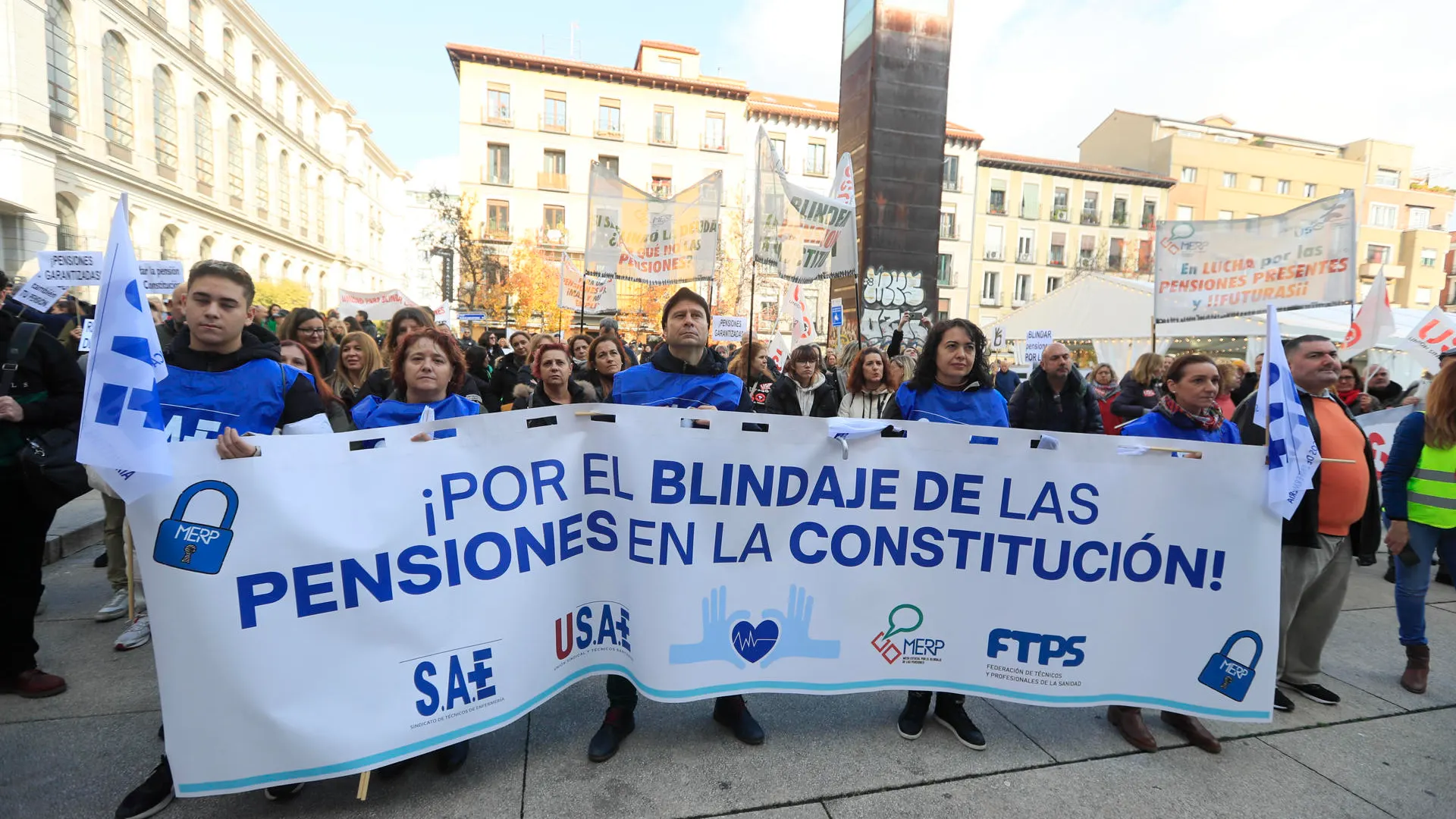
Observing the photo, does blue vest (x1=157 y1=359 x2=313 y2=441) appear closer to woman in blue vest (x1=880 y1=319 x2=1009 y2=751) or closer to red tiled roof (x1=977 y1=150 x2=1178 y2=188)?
woman in blue vest (x1=880 y1=319 x2=1009 y2=751)

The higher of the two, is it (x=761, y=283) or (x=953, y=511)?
(x=761, y=283)

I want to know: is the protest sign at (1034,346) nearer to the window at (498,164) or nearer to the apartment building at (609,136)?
the apartment building at (609,136)

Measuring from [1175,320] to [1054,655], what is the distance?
5.87 metres

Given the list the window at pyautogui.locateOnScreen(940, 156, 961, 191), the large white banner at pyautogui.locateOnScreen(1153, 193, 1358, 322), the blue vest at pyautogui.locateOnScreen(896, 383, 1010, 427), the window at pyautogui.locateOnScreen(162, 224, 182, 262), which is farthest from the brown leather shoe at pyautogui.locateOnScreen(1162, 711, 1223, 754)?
the window at pyautogui.locateOnScreen(940, 156, 961, 191)

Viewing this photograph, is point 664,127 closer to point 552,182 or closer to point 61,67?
point 552,182

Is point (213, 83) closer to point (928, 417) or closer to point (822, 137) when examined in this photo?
point (822, 137)

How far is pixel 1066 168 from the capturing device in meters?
41.2

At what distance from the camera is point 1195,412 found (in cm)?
309

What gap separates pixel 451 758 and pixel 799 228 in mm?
5927

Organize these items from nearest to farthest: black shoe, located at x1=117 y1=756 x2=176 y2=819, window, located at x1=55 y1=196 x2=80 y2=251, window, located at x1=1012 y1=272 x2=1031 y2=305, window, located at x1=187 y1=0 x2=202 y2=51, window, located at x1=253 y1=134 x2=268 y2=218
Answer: black shoe, located at x1=117 y1=756 x2=176 y2=819
window, located at x1=55 y1=196 x2=80 y2=251
window, located at x1=187 y1=0 x2=202 y2=51
window, located at x1=253 y1=134 x2=268 y2=218
window, located at x1=1012 y1=272 x2=1031 y2=305

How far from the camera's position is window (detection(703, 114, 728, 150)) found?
38.6 meters

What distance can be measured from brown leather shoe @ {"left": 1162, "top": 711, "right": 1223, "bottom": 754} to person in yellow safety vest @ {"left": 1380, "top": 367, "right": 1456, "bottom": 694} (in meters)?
1.61

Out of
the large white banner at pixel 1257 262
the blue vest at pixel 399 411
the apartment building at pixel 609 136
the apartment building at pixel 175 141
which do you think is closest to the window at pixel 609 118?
the apartment building at pixel 609 136

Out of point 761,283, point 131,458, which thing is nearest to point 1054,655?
point 131,458
